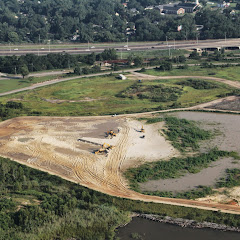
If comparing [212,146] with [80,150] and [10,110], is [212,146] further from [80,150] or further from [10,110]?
[10,110]

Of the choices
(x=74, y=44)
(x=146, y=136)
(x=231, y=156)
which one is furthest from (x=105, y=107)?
(x=74, y=44)

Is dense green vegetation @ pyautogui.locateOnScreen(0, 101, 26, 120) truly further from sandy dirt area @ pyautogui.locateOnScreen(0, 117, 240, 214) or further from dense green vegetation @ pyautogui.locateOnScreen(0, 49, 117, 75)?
dense green vegetation @ pyautogui.locateOnScreen(0, 49, 117, 75)

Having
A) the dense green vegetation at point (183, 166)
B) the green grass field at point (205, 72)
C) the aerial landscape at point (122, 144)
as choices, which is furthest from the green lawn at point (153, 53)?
the dense green vegetation at point (183, 166)

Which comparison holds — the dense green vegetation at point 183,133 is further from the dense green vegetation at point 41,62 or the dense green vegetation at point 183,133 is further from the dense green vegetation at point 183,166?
the dense green vegetation at point 41,62

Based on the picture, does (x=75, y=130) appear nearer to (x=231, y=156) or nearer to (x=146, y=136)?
(x=146, y=136)

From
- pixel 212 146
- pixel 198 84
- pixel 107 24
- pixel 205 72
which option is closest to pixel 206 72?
pixel 205 72

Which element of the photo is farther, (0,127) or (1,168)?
(0,127)
